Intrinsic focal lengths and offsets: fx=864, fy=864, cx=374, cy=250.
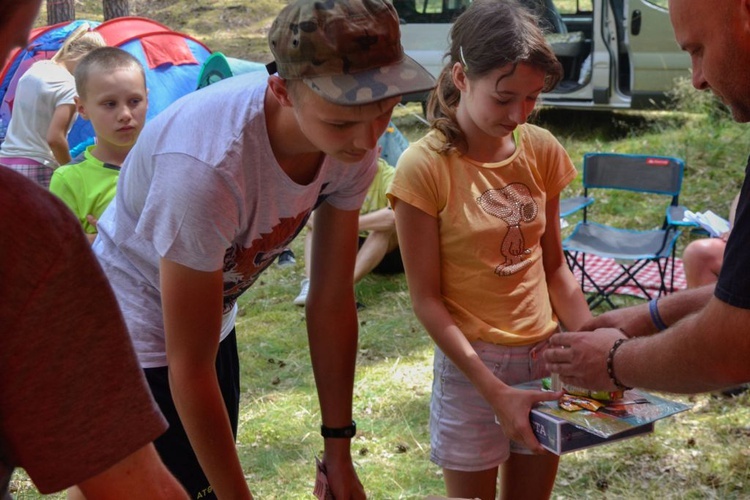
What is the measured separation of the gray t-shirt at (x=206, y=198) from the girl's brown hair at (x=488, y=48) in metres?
0.47

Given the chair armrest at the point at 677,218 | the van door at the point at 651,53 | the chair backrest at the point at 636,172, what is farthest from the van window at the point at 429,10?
the chair armrest at the point at 677,218

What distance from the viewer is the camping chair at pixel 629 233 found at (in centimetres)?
527

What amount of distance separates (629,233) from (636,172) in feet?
1.34

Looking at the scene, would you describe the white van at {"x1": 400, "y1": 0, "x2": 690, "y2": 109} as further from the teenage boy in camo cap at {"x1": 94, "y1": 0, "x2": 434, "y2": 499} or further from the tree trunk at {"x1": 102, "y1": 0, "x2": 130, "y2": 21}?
the teenage boy in camo cap at {"x1": 94, "y1": 0, "x2": 434, "y2": 499}

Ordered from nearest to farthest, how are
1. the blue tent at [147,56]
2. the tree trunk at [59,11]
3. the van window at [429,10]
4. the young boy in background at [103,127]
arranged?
the young boy in background at [103,127], the blue tent at [147,56], the tree trunk at [59,11], the van window at [429,10]

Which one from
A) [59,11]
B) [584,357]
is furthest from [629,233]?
[59,11]

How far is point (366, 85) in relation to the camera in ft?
5.30

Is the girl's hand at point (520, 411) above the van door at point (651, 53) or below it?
above

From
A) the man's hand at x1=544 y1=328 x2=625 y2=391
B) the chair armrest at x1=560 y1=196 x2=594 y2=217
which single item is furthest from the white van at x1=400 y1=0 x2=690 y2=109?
the man's hand at x1=544 y1=328 x2=625 y2=391

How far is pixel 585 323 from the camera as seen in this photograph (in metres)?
2.42

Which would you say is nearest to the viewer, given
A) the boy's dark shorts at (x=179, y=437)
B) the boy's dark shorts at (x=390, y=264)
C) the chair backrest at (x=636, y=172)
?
the boy's dark shorts at (x=179, y=437)

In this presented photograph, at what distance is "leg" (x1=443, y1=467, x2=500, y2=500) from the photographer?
241cm

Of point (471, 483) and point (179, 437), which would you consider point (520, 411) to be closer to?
point (471, 483)

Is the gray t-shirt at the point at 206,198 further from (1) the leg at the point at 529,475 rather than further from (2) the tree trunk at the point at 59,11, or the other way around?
(2) the tree trunk at the point at 59,11
